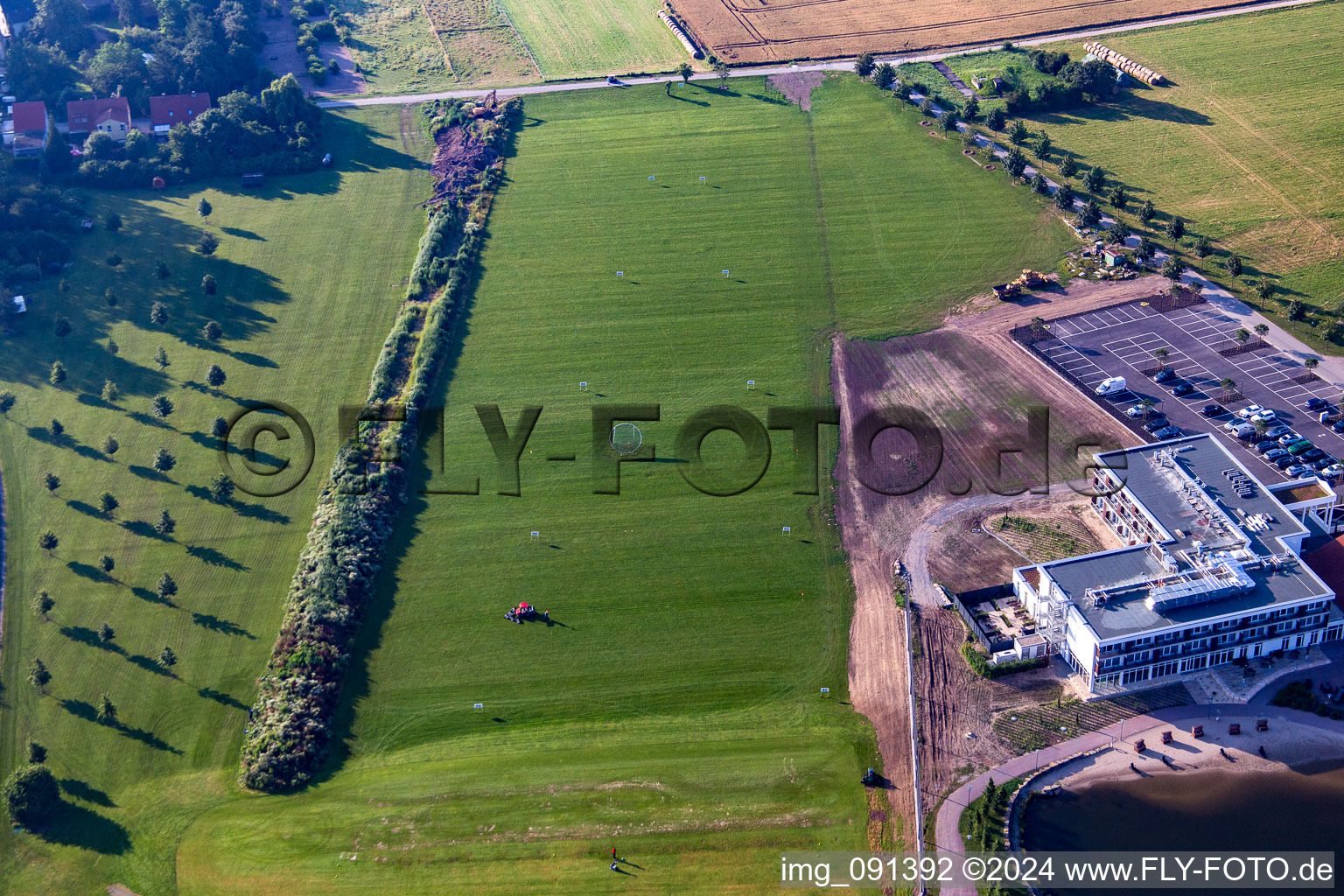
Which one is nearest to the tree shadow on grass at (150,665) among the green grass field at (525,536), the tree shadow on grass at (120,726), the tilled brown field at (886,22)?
the green grass field at (525,536)

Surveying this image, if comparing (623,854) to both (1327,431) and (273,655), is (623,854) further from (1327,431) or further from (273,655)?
(1327,431)

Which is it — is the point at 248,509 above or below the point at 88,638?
above

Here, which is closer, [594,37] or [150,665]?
[150,665]

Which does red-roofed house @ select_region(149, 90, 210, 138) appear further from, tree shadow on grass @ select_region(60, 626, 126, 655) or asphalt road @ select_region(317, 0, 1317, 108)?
tree shadow on grass @ select_region(60, 626, 126, 655)

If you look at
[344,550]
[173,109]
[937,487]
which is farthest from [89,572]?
[173,109]

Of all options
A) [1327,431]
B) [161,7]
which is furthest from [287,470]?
[161,7]

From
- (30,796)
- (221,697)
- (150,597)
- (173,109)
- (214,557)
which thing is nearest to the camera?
(30,796)

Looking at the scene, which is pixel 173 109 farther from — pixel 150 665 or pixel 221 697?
pixel 221 697
